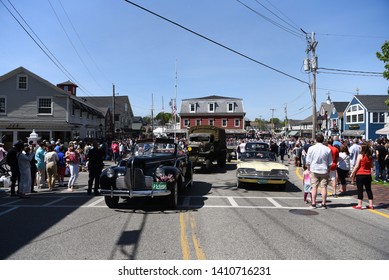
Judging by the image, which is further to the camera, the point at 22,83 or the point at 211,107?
the point at 211,107

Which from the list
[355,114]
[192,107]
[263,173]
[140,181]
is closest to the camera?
[140,181]

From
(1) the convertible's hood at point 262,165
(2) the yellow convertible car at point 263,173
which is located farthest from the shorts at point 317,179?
(1) the convertible's hood at point 262,165

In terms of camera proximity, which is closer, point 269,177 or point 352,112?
point 269,177

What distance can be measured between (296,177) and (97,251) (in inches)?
480

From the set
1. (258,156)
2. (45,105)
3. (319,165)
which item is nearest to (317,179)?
(319,165)

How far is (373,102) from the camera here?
44.9 meters

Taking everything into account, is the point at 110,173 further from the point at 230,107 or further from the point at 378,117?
the point at 230,107

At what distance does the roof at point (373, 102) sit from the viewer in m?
43.6

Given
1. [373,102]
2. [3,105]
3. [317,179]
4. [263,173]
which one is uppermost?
[373,102]

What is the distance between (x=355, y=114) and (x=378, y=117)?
4391 mm

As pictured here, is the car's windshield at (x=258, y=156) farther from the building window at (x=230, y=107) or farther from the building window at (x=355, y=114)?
the building window at (x=230, y=107)

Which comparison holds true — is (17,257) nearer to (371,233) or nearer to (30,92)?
(371,233)

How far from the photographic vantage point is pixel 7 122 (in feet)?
92.6

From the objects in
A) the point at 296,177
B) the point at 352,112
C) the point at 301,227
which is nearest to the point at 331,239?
the point at 301,227
